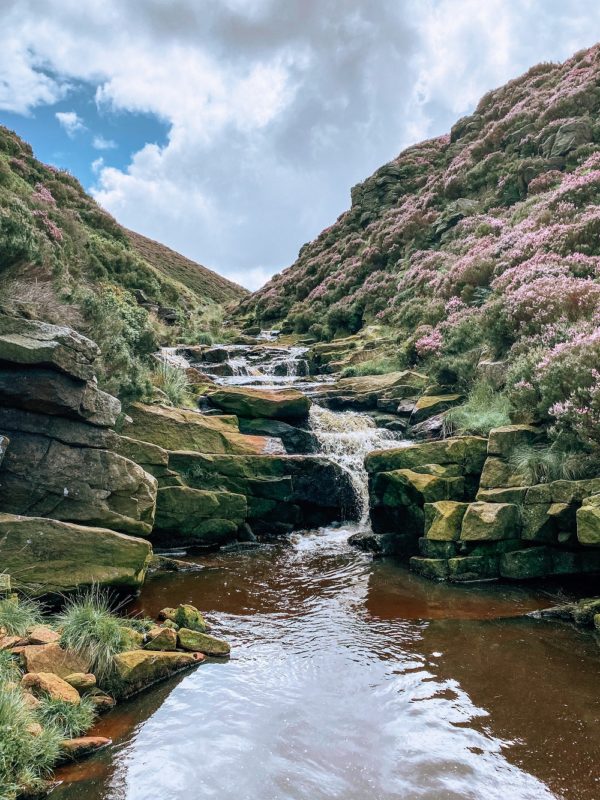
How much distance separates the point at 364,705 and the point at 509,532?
14.4 ft

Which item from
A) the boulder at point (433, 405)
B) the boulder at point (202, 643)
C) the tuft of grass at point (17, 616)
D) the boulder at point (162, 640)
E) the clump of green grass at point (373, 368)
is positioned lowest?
the boulder at point (202, 643)

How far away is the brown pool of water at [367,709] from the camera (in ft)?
12.5

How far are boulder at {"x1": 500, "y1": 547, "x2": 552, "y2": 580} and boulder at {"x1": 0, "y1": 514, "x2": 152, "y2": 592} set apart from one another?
577 centimetres

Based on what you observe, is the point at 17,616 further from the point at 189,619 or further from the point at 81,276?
the point at 81,276

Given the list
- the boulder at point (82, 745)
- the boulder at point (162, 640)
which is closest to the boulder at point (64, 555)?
the boulder at point (162, 640)

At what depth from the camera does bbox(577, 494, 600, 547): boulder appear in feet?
22.0

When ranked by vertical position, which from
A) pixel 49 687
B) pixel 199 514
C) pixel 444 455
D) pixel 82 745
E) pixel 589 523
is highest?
pixel 444 455

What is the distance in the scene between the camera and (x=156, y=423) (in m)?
11.2

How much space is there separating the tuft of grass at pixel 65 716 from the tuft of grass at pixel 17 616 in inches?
46.3

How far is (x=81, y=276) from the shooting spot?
69.9ft

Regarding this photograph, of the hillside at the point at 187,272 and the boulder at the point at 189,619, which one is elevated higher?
the hillside at the point at 187,272

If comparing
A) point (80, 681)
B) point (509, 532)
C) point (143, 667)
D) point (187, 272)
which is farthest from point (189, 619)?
point (187, 272)

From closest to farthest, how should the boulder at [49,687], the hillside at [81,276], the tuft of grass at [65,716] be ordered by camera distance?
the tuft of grass at [65,716], the boulder at [49,687], the hillside at [81,276]

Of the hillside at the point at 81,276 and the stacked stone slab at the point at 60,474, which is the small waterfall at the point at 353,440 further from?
the stacked stone slab at the point at 60,474
